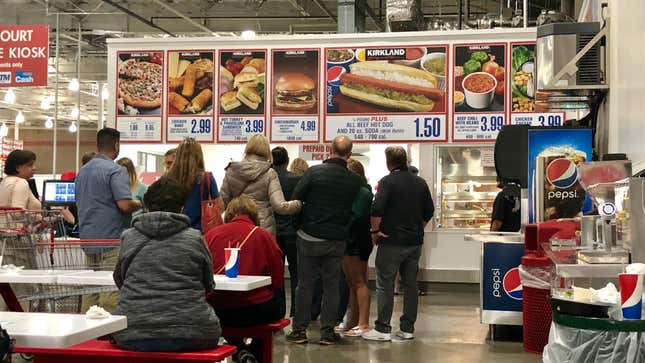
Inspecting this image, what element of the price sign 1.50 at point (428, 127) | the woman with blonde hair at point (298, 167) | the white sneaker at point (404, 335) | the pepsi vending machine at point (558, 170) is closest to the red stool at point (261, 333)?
the white sneaker at point (404, 335)

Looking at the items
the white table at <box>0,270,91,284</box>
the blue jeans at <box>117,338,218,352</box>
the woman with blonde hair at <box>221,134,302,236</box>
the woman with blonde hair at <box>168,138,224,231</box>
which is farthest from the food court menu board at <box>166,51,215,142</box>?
the blue jeans at <box>117,338,218,352</box>

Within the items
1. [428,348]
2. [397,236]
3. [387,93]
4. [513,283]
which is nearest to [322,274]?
[397,236]

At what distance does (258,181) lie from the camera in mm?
6461

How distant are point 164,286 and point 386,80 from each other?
250 inches

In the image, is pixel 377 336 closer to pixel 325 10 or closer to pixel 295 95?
pixel 295 95

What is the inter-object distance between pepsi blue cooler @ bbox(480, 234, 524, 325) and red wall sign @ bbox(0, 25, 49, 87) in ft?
26.3

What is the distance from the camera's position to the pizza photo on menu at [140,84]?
995 centimetres

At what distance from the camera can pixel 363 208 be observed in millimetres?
7027

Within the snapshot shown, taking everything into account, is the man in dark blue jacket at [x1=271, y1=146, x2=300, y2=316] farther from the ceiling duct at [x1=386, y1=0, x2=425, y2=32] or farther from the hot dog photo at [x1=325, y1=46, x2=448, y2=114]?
the ceiling duct at [x1=386, y1=0, x2=425, y2=32]

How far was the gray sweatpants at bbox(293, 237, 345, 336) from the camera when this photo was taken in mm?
6473

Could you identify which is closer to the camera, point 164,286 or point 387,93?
point 164,286

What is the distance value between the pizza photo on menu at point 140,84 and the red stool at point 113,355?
254 inches

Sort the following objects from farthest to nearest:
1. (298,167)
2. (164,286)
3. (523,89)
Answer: (523,89) < (298,167) < (164,286)

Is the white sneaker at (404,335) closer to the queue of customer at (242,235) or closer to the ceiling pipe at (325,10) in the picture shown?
the queue of customer at (242,235)
